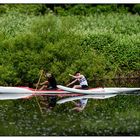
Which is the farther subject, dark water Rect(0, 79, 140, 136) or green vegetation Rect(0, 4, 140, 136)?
green vegetation Rect(0, 4, 140, 136)

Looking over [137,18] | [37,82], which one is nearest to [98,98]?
[37,82]

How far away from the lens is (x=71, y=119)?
24781 mm

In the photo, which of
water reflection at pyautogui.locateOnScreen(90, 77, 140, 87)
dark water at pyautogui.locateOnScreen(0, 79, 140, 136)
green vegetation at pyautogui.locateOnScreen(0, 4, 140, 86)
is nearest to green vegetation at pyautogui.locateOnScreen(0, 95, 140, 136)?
dark water at pyautogui.locateOnScreen(0, 79, 140, 136)

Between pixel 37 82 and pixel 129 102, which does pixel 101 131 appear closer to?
pixel 129 102

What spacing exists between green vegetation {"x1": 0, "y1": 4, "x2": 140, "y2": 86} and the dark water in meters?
4.13

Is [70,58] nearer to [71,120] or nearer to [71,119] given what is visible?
[71,119]

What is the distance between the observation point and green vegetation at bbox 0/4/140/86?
33531mm

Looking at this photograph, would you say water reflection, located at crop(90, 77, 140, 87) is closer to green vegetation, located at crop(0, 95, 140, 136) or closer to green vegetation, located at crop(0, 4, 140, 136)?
green vegetation, located at crop(0, 4, 140, 136)

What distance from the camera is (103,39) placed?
38250 mm

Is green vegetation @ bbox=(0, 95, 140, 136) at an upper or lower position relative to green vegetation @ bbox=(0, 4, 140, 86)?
upper

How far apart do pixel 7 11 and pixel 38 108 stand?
16841mm

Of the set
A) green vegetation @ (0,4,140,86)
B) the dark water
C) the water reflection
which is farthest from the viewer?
the water reflection

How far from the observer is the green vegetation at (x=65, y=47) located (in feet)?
110

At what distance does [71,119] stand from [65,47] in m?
9.50
